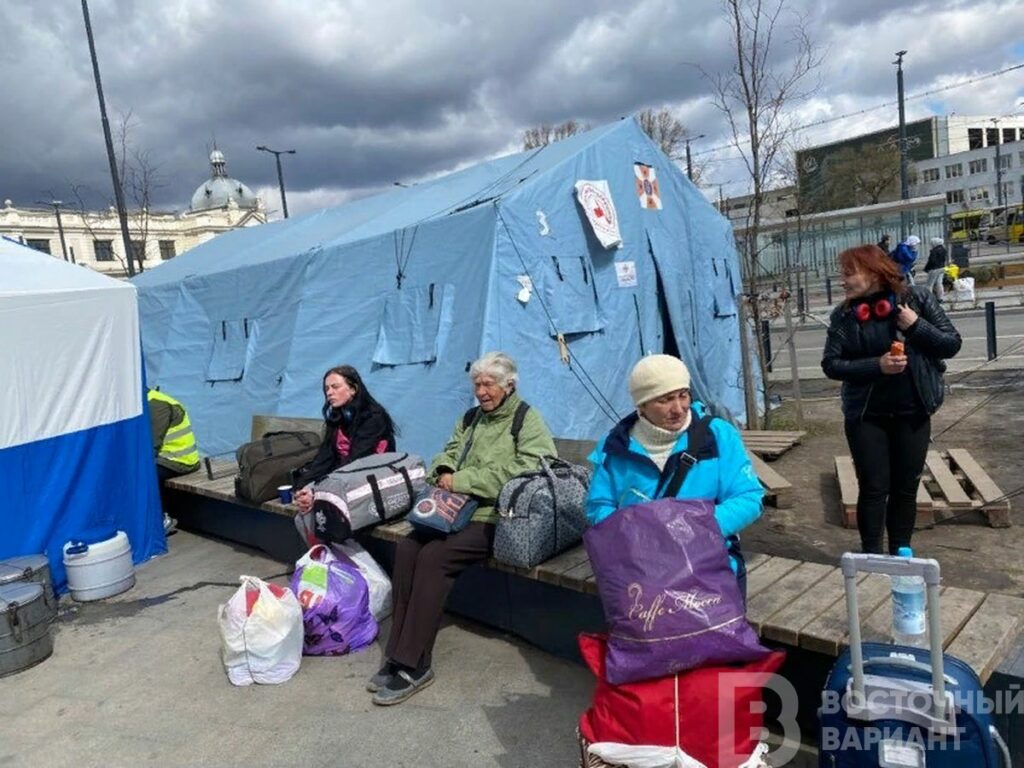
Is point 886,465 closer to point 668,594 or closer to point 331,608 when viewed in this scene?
point 668,594

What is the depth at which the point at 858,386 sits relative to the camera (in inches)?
133

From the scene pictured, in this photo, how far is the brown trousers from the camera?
3361 millimetres

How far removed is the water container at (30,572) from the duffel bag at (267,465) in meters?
1.24

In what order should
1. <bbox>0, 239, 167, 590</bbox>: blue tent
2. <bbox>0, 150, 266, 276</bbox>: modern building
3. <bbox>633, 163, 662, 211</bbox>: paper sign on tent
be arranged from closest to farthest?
<bbox>0, 239, 167, 590</bbox>: blue tent
<bbox>633, 163, 662, 211</bbox>: paper sign on tent
<bbox>0, 150, 266, 276</bbox>: modern building

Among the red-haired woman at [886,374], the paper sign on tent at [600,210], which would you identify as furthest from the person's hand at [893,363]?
the paper sign on tent at [600,210]

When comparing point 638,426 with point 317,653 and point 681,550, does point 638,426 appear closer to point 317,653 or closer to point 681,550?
point 681,550

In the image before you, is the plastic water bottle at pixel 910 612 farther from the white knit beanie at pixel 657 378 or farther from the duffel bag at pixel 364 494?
the duffel bag at pixel 364 494

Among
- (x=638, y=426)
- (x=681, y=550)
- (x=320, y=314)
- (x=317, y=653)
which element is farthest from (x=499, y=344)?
(x=681, y=550)

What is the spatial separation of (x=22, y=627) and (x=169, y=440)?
2483 mm

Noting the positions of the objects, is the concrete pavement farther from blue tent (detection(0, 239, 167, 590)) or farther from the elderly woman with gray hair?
blue tent (detection(0, 239, 167, 590))

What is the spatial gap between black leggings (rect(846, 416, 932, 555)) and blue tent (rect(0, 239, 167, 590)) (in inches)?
195

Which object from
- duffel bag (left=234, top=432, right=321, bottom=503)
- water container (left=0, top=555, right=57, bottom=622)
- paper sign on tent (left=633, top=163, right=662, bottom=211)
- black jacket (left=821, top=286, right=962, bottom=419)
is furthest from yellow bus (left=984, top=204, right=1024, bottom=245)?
water container (left=0, top=555, right=57, bottom=622)

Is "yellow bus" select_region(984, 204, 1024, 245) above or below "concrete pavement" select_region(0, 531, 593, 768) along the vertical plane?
above

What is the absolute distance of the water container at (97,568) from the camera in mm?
4957
